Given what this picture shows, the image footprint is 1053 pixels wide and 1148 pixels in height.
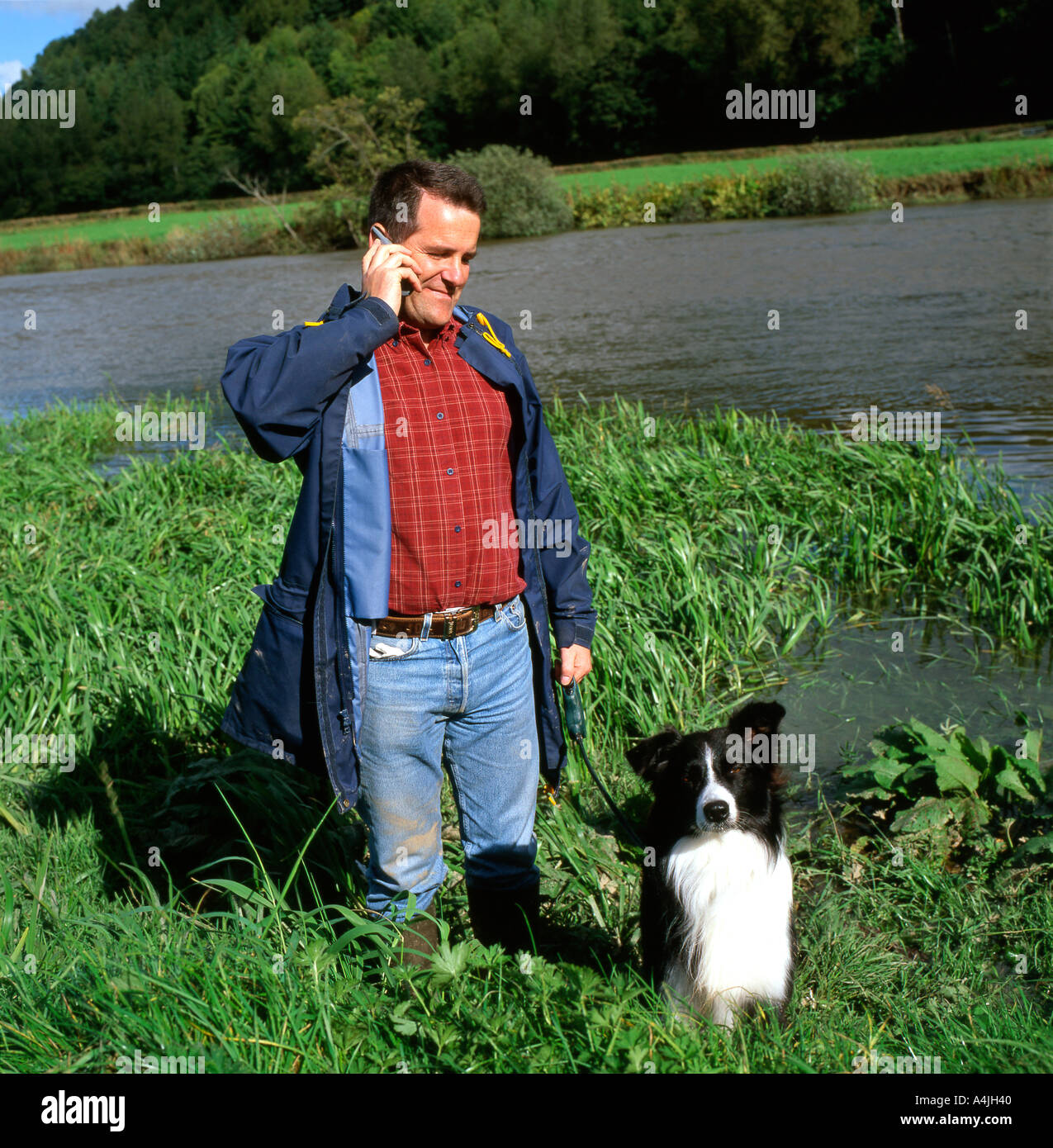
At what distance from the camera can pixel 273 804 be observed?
3.75 meters

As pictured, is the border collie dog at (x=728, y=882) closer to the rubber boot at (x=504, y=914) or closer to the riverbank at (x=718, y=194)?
the rubber boot at (x=504, y=914)

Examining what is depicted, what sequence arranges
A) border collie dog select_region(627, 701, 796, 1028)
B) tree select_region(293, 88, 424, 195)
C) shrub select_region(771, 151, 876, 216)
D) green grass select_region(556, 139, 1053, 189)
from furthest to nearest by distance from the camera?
tree select_region(293, 88, 424, 195), green grass select_region(556, 139, 1053, 189), shrub select_region(771, 151, 876, 216), border collie dog select_region(627, 701, 796, 1028)

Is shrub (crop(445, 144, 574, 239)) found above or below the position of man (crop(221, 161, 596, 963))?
above

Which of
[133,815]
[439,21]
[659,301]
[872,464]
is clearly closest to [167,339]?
[659,301]

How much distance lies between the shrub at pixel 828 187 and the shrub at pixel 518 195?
8.20m

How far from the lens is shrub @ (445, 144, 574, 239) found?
35188mm

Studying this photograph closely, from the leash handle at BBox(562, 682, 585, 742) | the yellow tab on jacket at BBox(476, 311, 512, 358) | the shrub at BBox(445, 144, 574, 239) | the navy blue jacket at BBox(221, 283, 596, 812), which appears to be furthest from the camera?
the shrub at BBox(445, 144, 574, 239)

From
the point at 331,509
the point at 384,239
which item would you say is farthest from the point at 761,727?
the point at 384,239

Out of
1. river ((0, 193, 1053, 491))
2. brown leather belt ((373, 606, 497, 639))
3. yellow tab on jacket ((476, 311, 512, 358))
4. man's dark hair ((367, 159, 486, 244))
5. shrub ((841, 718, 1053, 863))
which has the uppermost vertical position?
river ((0, 193, 1053, 491))

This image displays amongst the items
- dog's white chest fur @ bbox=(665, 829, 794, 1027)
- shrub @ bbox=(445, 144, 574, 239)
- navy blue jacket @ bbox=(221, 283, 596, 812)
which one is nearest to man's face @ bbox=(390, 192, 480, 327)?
navy blue jacket @ bbox=(221, 283, 596, 812)

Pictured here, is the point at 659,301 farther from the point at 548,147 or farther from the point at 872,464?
the point at 548,147

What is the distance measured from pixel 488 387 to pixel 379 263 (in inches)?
16.2

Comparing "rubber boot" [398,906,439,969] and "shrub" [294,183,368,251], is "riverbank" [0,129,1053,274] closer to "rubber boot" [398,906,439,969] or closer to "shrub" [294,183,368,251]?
"shrub" [294,183,368,251]

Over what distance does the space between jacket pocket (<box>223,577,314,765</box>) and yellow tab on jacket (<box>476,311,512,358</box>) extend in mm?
806
